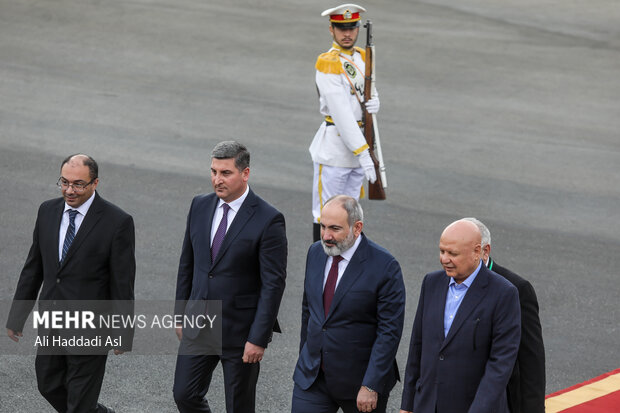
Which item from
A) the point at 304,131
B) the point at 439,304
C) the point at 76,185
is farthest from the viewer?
the point at 304,131

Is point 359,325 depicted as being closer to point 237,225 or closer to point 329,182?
point 237,225

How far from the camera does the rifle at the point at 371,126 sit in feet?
31.2

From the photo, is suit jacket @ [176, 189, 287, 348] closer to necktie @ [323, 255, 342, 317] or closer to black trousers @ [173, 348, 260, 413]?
black trousers @ [173, 348, 260, 413]

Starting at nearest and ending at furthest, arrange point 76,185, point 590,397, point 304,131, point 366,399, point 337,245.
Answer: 1. point 366,399
2. point 337,245
3. point 76,185
4. point 590,397
5. point 304,131

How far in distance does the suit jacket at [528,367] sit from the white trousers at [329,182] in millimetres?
4055

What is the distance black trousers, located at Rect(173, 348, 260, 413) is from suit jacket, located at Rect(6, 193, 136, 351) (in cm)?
46

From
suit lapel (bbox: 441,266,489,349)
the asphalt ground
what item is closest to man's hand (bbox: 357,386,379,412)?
suit lapel (bbox: 441,266,489,349)

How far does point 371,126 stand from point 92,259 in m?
3.82

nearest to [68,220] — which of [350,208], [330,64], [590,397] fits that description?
[350,208]

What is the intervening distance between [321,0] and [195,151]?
396 inches

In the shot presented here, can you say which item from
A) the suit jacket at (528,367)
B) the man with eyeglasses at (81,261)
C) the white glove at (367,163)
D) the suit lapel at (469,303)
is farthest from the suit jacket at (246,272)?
the white glove at (367,163)

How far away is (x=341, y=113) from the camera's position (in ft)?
31.0

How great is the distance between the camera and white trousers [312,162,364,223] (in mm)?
9703

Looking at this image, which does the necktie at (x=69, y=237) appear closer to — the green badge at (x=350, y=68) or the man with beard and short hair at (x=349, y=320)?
the man with beard and short hair at (x=349, y=320)
